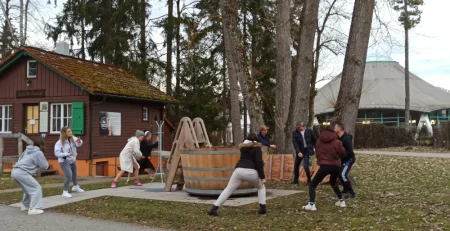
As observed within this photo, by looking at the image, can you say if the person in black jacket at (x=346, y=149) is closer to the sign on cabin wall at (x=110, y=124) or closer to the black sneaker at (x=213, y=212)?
the black sneaker at (x=213, y=212)

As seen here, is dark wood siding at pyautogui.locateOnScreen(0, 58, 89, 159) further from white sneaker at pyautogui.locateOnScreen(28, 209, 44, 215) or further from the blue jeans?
white sneaker at pyautogui.locateOnScreen(28, 209, 44, 215)

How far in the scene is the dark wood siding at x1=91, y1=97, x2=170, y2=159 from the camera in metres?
19.5

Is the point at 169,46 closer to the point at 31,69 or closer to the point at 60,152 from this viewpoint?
the point at 31,69

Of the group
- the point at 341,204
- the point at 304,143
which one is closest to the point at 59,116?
the point at 304,143

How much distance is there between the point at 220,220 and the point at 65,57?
1619cm

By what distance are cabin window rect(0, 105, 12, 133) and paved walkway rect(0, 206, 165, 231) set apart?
1287 cm

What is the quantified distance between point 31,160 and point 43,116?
11250 mm

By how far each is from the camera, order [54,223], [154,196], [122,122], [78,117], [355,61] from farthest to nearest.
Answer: [122,122]
[78,117]
[355,61]
[154,196]
[54,223]

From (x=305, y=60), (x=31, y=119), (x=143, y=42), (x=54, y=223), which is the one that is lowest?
(x=54, y=223)

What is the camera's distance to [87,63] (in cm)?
2277

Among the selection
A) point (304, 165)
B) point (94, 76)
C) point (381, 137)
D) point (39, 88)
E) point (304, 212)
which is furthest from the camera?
point (381, 137)

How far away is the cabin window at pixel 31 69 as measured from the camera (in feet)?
67.2

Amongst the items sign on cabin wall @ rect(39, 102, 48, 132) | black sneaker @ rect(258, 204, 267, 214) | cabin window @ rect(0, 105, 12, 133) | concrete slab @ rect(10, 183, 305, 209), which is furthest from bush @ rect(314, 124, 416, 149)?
black sneaker @ rect(258, 204, 267, 214)

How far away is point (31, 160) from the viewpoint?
9383 mm
